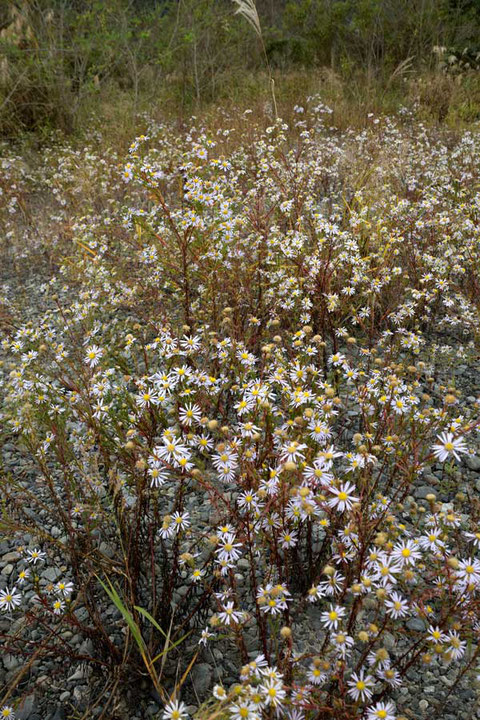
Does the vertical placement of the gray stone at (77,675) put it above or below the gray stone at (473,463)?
above

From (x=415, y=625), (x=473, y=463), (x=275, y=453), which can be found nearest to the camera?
(x=275, y=453)

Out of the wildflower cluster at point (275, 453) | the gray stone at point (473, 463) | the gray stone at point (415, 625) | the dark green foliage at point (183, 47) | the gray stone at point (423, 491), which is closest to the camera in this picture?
the wildflower cluster at point (275, 453)

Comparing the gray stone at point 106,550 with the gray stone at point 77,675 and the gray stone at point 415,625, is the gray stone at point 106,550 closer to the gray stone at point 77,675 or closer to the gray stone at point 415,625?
the gray stone at point 77,675

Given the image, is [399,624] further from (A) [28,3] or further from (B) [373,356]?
(A) [28,3]

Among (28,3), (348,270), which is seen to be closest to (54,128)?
(28,3)

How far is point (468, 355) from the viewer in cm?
311

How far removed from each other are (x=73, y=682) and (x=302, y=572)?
36.3 inches

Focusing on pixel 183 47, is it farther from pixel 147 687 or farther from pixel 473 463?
pixel 147 687

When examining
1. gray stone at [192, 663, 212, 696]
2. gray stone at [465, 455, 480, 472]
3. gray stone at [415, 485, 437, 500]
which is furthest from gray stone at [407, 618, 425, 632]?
gray stone at [465, 455, 480, 472]

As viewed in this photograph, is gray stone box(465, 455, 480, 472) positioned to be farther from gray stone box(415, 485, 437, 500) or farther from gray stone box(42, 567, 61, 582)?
gray stone box(42, 567, 61, 582)

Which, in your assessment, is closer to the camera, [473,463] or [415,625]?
[415,625]

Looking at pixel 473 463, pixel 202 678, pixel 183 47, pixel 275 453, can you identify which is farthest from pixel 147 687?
pixel 183 47

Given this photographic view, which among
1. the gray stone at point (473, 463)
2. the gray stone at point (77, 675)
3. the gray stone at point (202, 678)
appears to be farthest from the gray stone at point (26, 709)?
the gray stone at point (473, 463)

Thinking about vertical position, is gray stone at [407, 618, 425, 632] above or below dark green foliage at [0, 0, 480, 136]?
below
